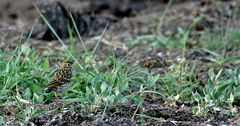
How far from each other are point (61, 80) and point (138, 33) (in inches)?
70.0

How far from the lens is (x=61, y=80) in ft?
9.67

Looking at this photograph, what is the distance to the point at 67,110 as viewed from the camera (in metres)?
2.71

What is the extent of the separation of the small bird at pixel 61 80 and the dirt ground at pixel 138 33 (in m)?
0.17

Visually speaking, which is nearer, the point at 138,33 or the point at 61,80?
the point at 61,80

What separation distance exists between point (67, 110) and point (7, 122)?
0.25 meters

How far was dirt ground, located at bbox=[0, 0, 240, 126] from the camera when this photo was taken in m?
2.69

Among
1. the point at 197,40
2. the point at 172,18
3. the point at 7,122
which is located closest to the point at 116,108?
the point at 7,122

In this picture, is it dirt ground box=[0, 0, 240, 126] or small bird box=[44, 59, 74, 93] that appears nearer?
dirt ground box=[0, 0, 240, 126]

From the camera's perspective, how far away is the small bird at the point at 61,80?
2.92 meters

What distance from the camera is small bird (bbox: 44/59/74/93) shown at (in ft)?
9.57

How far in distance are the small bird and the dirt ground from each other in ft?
0.54

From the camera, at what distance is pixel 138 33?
4656 mm

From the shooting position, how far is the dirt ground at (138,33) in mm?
2688

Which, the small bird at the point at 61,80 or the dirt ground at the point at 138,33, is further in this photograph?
the small bird at the point at 61,80
